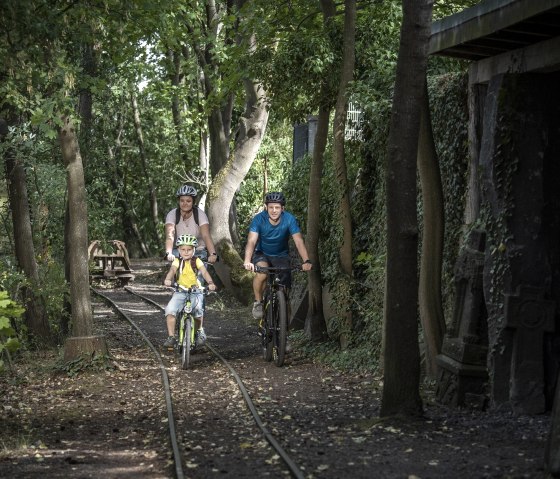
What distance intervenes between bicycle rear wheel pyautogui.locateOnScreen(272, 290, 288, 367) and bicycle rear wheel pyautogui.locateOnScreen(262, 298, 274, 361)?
105 millimetres

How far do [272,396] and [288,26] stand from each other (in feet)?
24.7

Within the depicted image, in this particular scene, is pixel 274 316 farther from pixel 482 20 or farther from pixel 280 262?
pixel 482 20

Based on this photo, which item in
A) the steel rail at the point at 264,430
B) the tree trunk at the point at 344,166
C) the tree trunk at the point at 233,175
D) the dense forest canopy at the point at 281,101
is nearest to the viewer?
the steel rail at the point at 264,430

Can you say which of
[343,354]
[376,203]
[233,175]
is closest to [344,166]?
[376,203]

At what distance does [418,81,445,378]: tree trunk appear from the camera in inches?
433

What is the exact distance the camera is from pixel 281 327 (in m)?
13.5

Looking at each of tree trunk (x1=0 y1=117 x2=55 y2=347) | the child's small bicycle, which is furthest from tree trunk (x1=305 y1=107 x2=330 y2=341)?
tree trunk (x1=0 y1=117 x2=55 y2=347)

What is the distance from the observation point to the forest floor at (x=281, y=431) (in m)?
8.00

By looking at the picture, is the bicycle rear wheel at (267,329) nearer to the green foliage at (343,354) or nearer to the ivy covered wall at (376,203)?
the green foliage at (343,354)

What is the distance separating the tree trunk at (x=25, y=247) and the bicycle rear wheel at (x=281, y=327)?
4.43 m

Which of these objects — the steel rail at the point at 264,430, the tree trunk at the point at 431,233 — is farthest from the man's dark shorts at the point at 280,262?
the tree trunk at the point at 431,233

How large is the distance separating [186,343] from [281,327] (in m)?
1.24

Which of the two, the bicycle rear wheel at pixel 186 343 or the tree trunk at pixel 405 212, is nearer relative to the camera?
the tree trunk at pixel 405 212

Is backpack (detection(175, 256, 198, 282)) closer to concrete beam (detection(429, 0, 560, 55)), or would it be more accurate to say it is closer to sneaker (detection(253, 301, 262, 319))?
sneaker (detection(253, 301, 262, 319))
